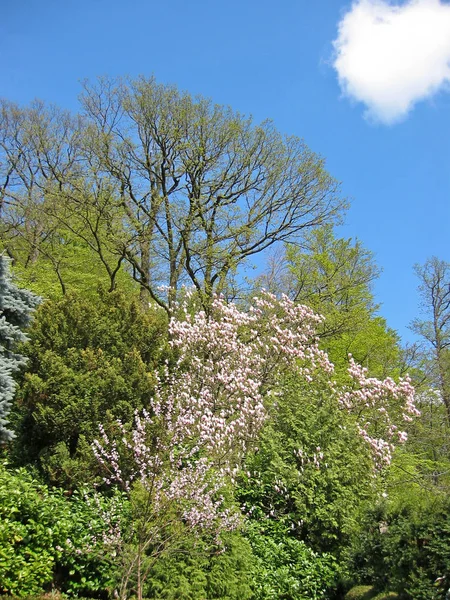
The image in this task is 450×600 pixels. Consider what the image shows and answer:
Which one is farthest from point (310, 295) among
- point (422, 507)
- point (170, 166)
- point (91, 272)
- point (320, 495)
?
point (422, 507)

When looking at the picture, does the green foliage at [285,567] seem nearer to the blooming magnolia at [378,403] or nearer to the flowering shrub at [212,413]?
the flowering shrub at [212,413]

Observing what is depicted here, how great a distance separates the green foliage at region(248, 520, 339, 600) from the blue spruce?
362 cm

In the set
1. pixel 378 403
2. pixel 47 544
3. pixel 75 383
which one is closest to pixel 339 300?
pixel 378 403

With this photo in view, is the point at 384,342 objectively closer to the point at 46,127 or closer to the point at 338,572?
the point at 338,572

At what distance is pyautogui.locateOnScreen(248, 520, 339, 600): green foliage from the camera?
22.8ft

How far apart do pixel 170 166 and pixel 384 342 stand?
8888 mm

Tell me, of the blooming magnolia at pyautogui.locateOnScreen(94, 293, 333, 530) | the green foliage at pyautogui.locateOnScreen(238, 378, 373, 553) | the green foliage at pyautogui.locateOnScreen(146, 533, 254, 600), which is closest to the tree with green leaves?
the blooming magnolia at pyautogui.locateOnScreen(94, 293, 333, 530)

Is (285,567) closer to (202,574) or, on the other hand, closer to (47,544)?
(202,574)

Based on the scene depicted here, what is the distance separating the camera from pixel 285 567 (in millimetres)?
7211

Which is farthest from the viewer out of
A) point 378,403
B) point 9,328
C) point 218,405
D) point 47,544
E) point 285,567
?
point 378,403

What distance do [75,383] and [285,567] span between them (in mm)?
3840

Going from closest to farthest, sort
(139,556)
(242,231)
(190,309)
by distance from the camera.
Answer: (139,556)
(190,309)
(242,231)

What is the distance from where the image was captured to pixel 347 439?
9.28 metres

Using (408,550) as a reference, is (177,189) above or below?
above
